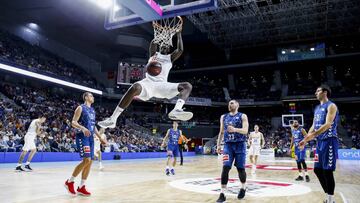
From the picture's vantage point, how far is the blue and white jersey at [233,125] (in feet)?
19.9

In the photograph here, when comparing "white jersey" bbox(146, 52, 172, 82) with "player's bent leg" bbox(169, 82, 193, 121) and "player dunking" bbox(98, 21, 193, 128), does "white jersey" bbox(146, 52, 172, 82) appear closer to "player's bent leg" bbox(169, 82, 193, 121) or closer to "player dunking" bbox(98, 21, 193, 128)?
"player dunking" bbox(98, 21, 193, 128)

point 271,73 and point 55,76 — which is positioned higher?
point 271,73

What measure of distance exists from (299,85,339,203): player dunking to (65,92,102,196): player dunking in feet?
13.5

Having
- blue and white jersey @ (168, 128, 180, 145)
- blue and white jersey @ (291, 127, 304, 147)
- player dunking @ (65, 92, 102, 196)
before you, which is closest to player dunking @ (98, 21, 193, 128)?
player dunking @ (65, 92, 102, 196)

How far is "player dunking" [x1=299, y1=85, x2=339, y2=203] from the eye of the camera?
16.2ft

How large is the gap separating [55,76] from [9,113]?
6444 millimetres

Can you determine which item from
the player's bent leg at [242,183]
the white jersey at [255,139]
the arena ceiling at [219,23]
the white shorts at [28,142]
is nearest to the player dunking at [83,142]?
the player's bent leg at [242,183]

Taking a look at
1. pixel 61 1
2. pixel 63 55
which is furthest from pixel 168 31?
pixel 63 55

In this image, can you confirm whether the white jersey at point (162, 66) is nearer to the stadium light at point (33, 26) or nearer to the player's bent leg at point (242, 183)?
the player's bent leg at point (242, 183)

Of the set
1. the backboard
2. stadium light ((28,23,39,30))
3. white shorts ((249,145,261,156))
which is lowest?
white shorts ((249,145,261,156))

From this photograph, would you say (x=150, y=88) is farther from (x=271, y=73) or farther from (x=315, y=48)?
(x=271, y=73)

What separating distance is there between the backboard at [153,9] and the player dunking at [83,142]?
2007mm

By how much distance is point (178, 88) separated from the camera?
164 inches

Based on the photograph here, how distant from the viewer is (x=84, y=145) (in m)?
6.30
